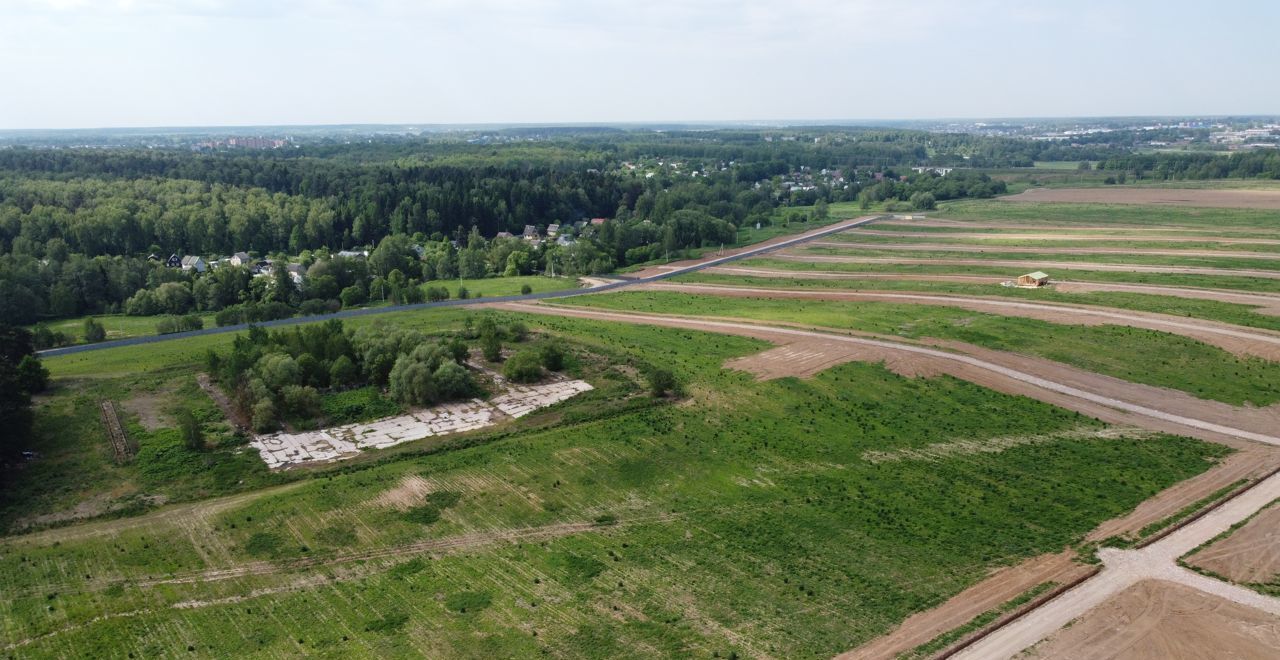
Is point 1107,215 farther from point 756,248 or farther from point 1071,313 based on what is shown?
point 1071,313

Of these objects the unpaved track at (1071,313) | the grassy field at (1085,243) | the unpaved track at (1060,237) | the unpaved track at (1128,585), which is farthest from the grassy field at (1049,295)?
the unpaved track at (1128,585)

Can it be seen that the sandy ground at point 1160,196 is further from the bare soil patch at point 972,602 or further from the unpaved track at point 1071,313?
the bare soil patch at point 972,602

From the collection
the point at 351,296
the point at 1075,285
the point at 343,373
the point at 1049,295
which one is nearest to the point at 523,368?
the point at 343,373

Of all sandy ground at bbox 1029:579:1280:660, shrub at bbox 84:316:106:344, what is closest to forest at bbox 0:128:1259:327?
shrub at bbox 84:316:106:344

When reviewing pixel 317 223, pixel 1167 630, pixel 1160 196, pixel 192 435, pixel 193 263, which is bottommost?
pixel 1167 630

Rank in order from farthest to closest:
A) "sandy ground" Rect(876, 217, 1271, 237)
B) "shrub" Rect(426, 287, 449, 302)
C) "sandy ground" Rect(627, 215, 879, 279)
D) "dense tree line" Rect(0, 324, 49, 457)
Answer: "sandy ground" Rect(876, 217, 1271, 237), "sandy ground" Rect(627, 215, 879, 279), "shrub" Rect(426, 287, 449, 302), "dense tree line" Rect(0, 324, 49, 457)

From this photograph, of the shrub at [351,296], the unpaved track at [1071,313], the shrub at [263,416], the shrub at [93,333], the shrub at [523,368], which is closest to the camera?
the shrub at [263,416]

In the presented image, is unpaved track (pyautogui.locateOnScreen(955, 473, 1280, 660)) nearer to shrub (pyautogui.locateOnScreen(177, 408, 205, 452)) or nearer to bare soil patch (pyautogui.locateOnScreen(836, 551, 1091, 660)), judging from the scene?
bare soil patch (pyautogui.locateOnScreen(836, 551, 1091, 660))
